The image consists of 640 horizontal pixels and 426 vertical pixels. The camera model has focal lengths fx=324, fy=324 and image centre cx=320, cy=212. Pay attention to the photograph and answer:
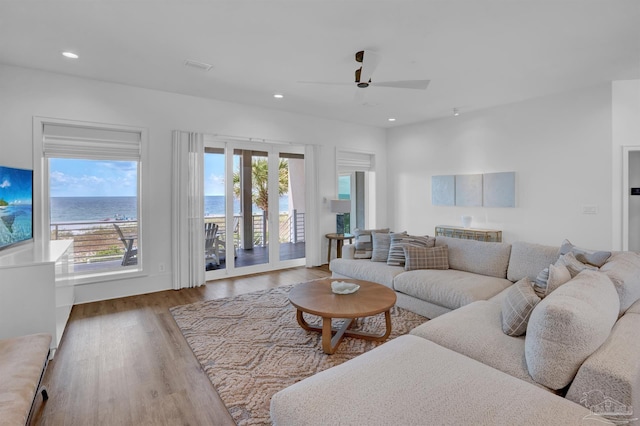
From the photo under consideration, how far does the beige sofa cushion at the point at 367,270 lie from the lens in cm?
380

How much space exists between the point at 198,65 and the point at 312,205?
309cm

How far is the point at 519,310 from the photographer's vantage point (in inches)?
76.6

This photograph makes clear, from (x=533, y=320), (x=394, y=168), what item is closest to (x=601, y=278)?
(x=533, y=320)

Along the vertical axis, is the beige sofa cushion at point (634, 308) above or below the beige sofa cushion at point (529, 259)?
below

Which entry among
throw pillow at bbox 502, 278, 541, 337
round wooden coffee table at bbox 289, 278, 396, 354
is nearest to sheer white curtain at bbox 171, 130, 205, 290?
round wooden coffee table at bbox 289, 278, 396, 354

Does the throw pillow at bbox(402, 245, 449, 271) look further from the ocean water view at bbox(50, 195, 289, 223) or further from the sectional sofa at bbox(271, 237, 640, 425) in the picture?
the ocean water view at bbox(50, 195, 289, 223)

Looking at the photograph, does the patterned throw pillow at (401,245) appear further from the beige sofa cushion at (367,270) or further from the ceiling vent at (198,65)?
the ceiling vent at (198,65)

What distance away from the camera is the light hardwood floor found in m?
1.98

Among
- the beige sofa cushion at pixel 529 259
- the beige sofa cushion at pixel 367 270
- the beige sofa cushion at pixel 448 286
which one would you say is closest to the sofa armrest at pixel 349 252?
the beige sofa cushion at pixel 367 270

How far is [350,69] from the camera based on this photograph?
376 cm

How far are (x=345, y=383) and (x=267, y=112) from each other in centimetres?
483

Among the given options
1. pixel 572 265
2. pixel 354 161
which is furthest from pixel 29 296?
pixel 354 161

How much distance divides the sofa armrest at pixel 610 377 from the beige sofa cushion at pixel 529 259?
1750 millimetres

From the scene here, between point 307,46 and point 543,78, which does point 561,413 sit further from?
point 543,78
